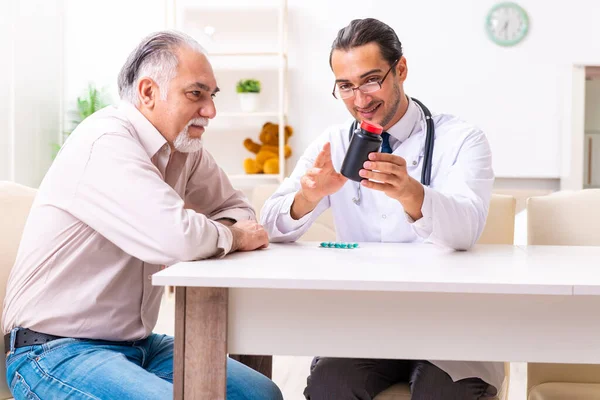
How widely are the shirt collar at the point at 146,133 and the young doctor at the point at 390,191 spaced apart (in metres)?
0.36

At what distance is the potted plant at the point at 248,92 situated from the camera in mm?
5598

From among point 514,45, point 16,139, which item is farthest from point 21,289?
point 514,45

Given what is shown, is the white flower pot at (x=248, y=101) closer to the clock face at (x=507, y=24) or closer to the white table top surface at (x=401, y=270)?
the clock face at (x=507, y=24)

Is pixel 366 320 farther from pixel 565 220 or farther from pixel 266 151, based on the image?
pixel 266 151

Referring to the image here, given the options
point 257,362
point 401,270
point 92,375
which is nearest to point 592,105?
point 257,362

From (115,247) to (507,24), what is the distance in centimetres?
468

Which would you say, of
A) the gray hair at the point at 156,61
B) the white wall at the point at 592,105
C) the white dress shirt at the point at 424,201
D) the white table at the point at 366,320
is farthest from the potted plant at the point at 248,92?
the white table at the point at 366,320

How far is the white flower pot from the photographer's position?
5609mm

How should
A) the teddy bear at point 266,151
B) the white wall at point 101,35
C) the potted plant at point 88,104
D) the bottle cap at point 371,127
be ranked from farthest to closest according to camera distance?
1. the white wall at point 101,35
2. the potted plant at point 88,104
3. the teddy bear at point 266,151
4. the bottle cap at point 371,127

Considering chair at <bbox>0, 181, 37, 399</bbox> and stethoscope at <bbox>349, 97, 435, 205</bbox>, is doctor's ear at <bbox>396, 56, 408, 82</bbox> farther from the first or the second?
chair at <bbox>0, 181, 37, 399</bbox>

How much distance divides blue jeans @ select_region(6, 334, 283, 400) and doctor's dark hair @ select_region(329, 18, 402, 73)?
885mm

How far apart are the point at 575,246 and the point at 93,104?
4.53 meters

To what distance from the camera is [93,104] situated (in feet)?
18.9

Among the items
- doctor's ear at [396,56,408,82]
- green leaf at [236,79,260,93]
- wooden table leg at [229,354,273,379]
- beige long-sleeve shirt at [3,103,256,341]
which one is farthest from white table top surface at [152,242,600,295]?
green leaf at [236,79,260,93]
